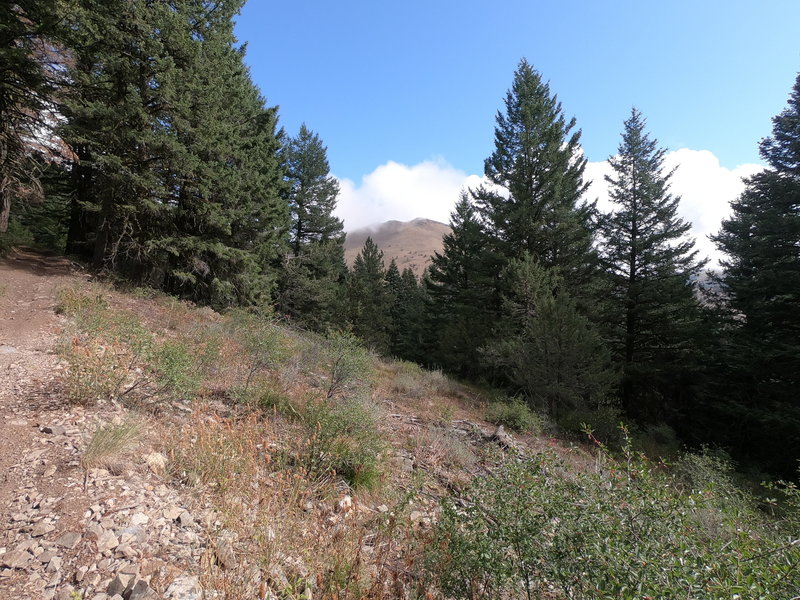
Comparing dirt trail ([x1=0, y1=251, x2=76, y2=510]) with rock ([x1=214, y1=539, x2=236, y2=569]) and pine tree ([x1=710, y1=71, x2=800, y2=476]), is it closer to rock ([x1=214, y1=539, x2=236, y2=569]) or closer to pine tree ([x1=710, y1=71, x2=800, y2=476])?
rock ([x1=214, y1=539, x2=236, y2=569])

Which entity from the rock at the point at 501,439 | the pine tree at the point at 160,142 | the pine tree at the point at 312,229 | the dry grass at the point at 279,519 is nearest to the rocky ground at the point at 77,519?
the dry grass at the point at 279,519

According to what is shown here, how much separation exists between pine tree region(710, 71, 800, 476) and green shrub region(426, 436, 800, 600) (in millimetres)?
12752

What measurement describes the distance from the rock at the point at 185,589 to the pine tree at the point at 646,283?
17.2m

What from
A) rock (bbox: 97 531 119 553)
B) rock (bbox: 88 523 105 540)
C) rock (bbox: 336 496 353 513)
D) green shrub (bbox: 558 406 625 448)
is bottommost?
green shrub (bbox: 558 406 625 448)

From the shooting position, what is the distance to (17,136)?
1009 centimetres

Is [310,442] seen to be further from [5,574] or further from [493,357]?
[493,357]

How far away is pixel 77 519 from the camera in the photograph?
7.61 ft

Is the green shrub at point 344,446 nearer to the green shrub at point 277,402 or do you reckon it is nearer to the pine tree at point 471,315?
the green shrub at point 277,402

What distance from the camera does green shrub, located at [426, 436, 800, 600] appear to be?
5.31ft

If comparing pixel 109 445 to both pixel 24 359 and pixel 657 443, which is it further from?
pixel 657 443

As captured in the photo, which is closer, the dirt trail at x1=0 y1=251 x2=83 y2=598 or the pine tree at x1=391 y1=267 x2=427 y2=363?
the dirt trail at x1=0 y1=251 x2=83 y2=598

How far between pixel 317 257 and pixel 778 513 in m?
20.5

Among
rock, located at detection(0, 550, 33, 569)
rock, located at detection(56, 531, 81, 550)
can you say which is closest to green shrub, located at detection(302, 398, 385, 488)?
rock, located at detection(56, 531, 81, 550)

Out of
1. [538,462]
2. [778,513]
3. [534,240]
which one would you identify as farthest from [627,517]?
[534,240]
